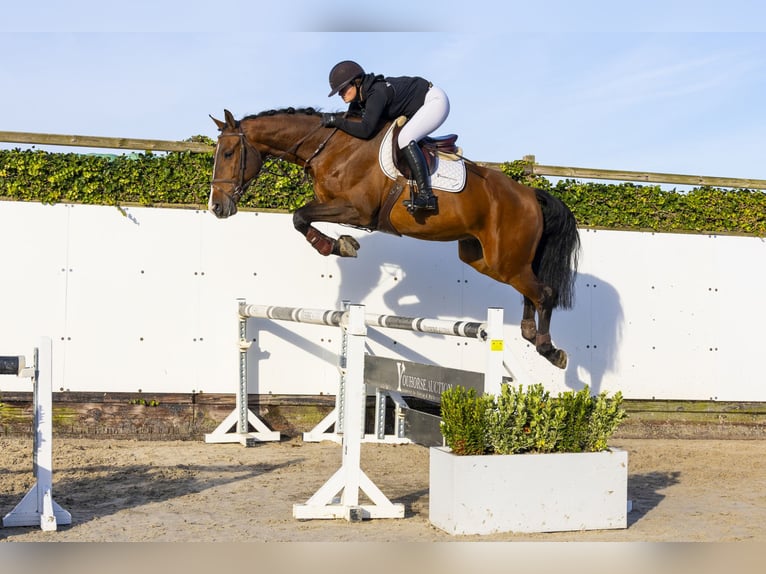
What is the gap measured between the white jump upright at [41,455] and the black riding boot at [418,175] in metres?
2.34

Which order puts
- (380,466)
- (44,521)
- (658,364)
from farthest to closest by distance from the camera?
(658,364), (380,466), (44,521)

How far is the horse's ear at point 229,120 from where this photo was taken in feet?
18.8

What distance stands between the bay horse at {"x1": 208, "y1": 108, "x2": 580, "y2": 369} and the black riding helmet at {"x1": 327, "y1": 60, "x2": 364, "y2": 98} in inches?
15.2

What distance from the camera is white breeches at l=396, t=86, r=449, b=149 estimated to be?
5594 millimetres

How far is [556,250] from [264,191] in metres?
2.51

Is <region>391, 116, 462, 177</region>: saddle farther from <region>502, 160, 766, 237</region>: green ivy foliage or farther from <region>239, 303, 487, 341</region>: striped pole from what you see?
<region>502, 160, 766, 237</region>: green ivy foliage

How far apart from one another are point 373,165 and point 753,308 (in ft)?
14.6

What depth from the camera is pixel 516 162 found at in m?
7.97

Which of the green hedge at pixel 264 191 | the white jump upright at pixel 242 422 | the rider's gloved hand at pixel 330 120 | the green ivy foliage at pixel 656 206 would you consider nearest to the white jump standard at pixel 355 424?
the rider's gloved hand at pixel 330 120

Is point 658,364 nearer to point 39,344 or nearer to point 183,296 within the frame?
point 183,296

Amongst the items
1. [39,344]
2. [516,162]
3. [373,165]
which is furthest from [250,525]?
[516,162]

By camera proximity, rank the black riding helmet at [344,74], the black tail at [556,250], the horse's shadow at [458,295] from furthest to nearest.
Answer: the horse's shadow at [458,295] < the black tail at [556,250] < the black riding helmet at [344,74]

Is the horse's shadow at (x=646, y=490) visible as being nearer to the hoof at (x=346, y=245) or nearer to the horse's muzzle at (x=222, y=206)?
the hoof at (x=346, y=245)

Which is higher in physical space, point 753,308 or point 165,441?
point 753,308
